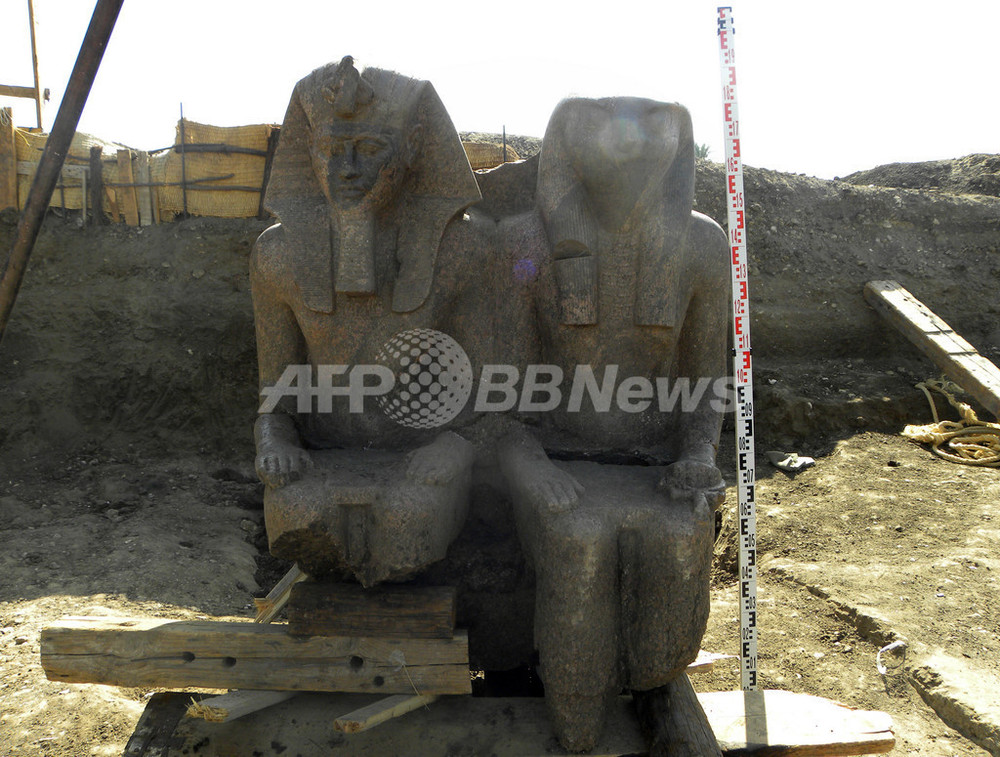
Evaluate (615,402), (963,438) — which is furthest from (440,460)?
(963,438)

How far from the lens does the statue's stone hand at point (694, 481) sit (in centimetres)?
218

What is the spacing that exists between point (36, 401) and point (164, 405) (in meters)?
0.87

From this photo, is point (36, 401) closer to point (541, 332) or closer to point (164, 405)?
point (164, 405)

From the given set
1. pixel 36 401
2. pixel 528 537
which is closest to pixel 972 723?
pixel 528 537

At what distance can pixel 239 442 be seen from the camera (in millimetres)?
5633

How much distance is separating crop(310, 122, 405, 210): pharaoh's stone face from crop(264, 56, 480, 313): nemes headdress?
3cm

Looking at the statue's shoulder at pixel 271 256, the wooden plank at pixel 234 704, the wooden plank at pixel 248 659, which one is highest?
the statue's shoulder at pixel 271 256

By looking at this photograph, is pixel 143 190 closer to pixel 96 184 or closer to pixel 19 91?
pixel 96 184

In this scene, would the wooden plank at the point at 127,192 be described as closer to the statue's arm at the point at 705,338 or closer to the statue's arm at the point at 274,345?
the statue's arm at the point at 274,345

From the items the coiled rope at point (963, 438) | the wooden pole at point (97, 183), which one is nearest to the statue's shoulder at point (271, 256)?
the wooden pole at point (97, 183)

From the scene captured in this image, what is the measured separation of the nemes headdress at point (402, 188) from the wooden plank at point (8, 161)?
4.61 meters

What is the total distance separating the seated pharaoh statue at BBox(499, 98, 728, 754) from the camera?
2.08 metres

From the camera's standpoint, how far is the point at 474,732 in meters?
2.15

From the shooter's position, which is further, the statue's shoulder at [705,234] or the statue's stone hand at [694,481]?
the statue's shoulder at [705,234]
